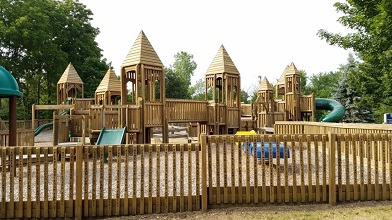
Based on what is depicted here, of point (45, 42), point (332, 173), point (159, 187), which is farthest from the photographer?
point (45, 42)

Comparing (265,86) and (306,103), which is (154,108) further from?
(265,86)

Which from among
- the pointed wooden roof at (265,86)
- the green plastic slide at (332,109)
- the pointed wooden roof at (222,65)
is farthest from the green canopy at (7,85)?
the green plastic slide at (332,109)

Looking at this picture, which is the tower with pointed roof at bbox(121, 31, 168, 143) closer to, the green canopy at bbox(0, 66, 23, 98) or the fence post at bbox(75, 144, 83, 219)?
the green canopy at bbox(0, 66, 23, 98)

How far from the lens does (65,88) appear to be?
2920 cm

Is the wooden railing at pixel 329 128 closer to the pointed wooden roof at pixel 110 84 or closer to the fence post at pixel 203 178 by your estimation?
the fence post at pixel 203 178

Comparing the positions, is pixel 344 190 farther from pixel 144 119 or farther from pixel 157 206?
pixel 144 119

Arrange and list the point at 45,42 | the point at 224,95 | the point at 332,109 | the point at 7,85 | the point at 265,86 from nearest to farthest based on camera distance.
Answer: the point at 7,85 → the point at 224,95 → the point at 332,109 → the point at 265,86 → the point at 45,42

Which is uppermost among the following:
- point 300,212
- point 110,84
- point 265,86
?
point 265,86

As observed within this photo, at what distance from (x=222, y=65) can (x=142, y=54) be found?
591 centimetres

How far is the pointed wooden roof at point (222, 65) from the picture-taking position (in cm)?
1909

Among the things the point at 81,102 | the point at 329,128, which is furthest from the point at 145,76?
the point at 81,102

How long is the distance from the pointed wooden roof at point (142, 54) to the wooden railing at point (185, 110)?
2.30 meters

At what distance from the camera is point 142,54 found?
49.5 ft

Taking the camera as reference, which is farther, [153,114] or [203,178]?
[153,114]
